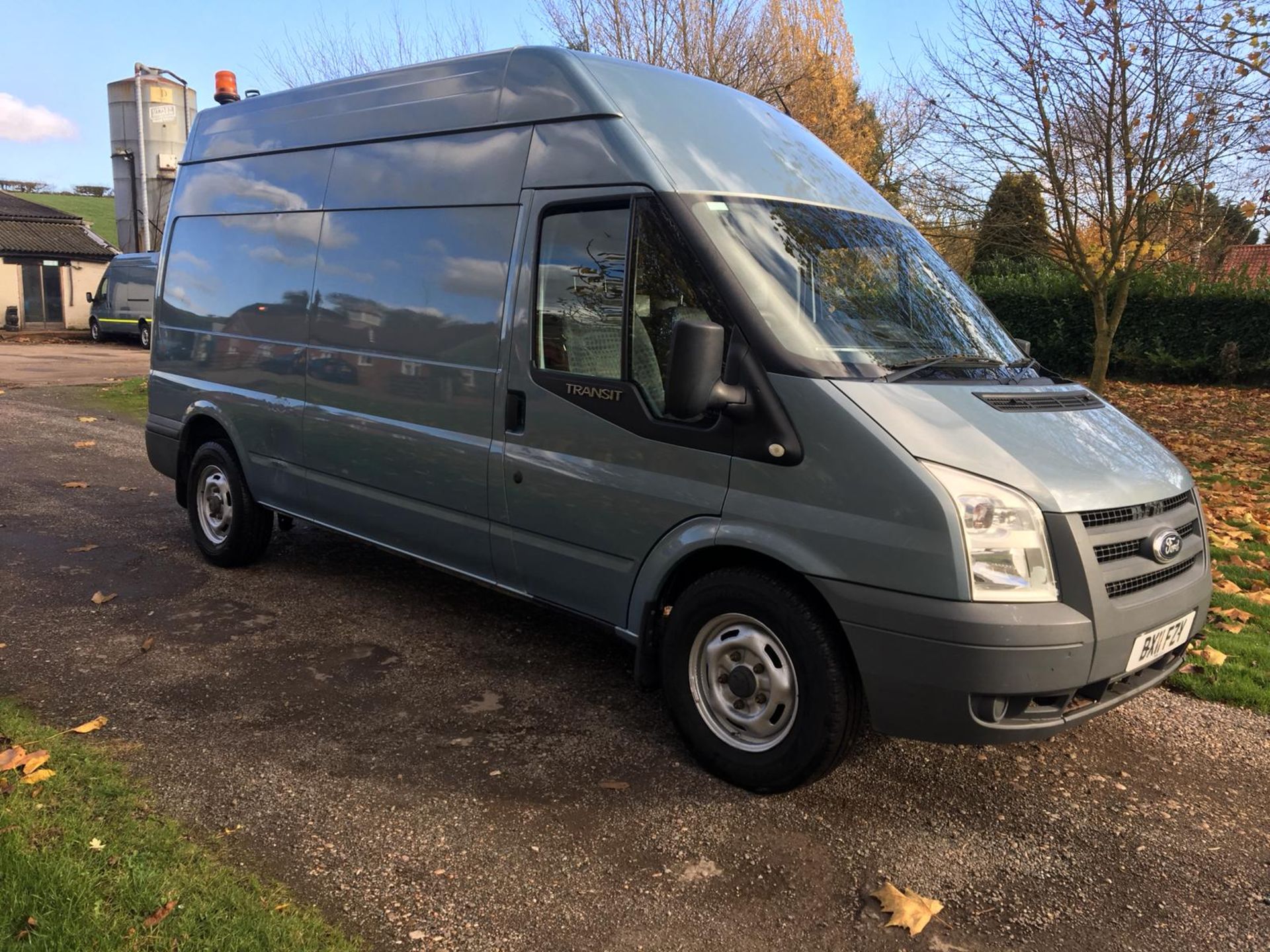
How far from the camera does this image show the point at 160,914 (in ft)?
9.15

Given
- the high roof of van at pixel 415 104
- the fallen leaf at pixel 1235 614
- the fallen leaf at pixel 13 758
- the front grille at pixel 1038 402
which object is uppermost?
the high roof of van at pixel 415 104

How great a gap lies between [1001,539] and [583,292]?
6.28ft

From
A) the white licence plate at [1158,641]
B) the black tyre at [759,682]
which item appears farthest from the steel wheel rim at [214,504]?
the white licence plate at [1158,641]

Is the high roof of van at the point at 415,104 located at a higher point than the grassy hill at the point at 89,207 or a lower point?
lower

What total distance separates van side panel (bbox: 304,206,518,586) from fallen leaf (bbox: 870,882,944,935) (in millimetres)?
2305

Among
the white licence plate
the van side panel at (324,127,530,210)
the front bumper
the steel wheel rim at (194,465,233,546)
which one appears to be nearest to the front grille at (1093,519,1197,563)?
the front bumper

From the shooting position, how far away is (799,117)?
20.9 m

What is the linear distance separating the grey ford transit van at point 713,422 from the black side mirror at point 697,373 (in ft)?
0.04

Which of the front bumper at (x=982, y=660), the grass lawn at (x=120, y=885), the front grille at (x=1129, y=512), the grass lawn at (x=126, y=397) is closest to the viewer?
the grass lawn at (x=120, y=885)

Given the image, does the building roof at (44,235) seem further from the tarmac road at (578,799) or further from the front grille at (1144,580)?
the front grille at (1144,580)

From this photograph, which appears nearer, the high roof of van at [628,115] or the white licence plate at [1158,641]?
the white licence plate at [1158,641]

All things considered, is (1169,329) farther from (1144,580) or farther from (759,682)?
(759,682)

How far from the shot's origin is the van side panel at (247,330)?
5.54 m

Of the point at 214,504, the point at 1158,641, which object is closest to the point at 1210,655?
the point at 1158,641
